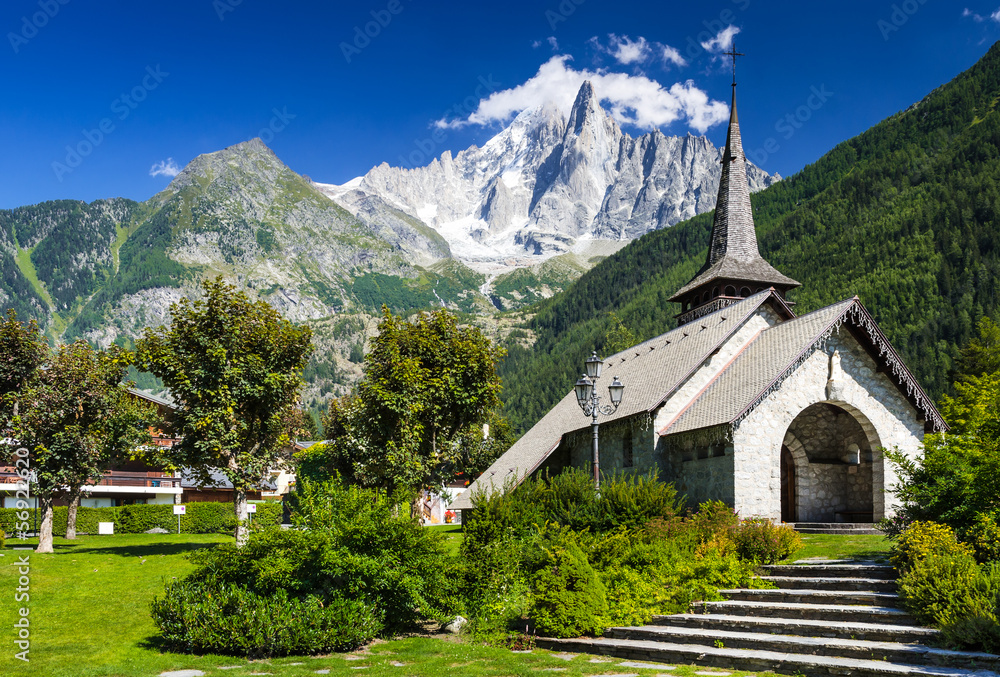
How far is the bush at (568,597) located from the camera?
48.4ft

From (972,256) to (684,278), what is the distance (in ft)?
240

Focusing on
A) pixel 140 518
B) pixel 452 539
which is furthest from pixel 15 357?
pixel 140 518

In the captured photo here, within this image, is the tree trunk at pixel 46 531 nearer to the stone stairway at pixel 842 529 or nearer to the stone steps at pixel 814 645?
the stone steps at pixel 814 645

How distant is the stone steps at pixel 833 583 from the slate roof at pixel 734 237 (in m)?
24.5

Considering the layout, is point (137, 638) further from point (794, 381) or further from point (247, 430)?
point (794, 381)

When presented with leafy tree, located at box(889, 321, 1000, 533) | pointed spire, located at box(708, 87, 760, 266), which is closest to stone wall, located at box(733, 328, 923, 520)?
leafy tree, located at box(889, 321, 1000, 533)

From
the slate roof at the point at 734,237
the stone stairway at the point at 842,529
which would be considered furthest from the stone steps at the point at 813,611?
the slate roof at the point at 734,237

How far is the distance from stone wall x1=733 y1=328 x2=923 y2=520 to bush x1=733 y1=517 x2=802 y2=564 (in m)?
5.59

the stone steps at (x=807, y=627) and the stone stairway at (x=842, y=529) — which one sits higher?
the stone stairway at (x=842, y=529)

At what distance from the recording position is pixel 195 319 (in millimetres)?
28109

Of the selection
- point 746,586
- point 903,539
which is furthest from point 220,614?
point 903,539

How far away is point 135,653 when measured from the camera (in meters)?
A: 13.7

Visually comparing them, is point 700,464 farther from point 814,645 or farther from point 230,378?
point 230,378

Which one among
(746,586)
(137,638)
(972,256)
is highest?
(972,256)
